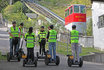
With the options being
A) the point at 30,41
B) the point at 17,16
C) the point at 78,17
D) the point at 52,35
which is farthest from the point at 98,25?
the point at 30,41

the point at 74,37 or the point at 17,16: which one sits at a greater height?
the point at 17,16

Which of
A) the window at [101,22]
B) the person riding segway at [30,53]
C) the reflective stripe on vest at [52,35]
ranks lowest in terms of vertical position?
the person riding segway at [30,53]

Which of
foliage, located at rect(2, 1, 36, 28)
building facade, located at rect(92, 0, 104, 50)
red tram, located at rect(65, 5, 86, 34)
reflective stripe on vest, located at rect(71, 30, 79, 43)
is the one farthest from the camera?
foliage, located at rect(2, 1, 36, 28)

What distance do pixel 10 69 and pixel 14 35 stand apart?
380 centimetres

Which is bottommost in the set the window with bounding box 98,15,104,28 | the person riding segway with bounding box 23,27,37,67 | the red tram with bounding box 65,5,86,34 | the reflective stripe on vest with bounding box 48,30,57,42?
the person riding segway with bounding box 23,27,37,67

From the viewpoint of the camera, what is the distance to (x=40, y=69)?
44.8 ft

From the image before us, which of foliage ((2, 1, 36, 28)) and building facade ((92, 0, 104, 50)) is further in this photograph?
foliage ((2, 1, 36, 28))

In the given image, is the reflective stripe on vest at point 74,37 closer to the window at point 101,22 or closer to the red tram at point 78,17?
the window at point 101,22

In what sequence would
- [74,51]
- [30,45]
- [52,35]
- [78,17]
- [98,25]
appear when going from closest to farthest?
→ [30,45] → [74,51] → [52,35] → [98,25] → [78,17]

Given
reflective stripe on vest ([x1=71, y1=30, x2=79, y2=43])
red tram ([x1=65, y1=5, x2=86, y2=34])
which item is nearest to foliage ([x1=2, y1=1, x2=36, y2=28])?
red tram ([x1=65, y1=5, x2=86, y2=34])

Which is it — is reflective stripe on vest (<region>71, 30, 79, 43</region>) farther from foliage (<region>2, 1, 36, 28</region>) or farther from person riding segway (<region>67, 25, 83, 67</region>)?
foliage (<region>2, 1, 36, 28</region>)

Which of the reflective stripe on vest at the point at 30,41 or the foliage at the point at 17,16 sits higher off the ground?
the foliage at the point at 17,16

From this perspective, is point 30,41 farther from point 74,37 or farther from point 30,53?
point 74,37

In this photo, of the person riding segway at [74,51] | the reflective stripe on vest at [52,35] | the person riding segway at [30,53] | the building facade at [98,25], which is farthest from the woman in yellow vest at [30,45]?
the building facade at [98,25]
